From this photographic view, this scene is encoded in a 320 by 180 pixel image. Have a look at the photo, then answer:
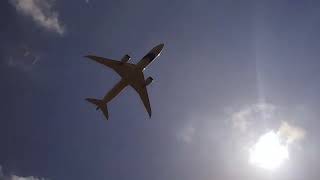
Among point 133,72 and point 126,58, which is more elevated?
point 126,58

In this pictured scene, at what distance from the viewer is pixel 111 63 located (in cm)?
12812

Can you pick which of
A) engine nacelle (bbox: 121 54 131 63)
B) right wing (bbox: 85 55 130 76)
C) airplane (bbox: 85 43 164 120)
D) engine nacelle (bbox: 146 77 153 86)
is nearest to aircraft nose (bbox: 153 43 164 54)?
airplane (bbox: 85 43 164 120)

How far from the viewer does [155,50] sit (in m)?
128

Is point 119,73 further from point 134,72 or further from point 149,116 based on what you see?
point 149,116

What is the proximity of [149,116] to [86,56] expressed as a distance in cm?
2052

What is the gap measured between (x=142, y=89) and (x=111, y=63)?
965 centimetres

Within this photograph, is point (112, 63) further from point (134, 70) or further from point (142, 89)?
point (142, 89)

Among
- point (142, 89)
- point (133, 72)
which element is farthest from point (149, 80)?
point (133, 72)

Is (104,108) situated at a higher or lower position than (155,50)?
lower

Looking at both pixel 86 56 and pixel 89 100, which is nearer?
pixel 86 56

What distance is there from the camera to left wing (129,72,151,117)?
12775 cm

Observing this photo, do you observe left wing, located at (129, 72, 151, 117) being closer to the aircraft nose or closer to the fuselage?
the fuselage

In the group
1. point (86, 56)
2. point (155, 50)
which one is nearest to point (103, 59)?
point (86, 56)

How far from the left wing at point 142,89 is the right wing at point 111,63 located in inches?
174
